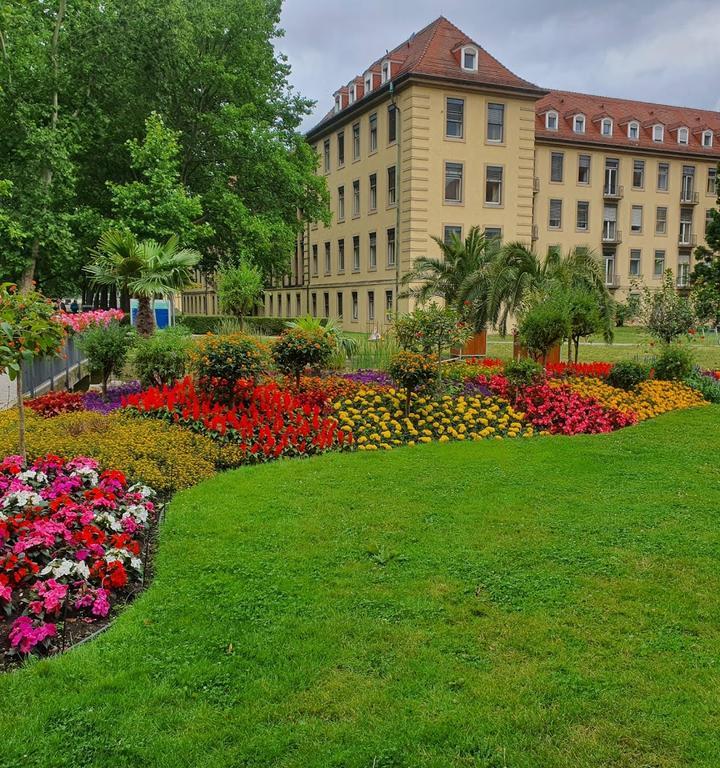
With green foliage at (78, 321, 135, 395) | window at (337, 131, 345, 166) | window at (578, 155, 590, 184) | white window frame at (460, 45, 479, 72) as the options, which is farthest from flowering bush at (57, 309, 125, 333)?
window at (578, 155, 590, 184)

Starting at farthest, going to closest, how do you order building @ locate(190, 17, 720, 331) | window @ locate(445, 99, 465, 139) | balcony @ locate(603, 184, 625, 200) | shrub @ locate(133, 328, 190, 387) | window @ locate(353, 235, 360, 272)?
balcony @ locate(603, 184, 625, 200) → window @ locate(353, 235, 360, 272) → building @ locate(190, 17, 720, 331) → window @ locate(445, 99, 465, 139) → shrub @ locate(133, 328, 190, 387)

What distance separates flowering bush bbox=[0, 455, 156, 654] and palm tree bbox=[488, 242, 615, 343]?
10.6 metres

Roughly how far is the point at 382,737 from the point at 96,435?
4852 millimetres

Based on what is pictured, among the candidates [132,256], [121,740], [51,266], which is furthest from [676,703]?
[51,266]

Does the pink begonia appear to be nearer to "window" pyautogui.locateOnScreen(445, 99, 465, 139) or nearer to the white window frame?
"window" pyautogui.locateOnScreen(445, 99, 465, 139)

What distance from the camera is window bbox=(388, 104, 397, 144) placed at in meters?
30.8

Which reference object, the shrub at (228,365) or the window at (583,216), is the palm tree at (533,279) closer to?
the shrub at (228,365)

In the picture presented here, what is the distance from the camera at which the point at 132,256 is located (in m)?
11.3

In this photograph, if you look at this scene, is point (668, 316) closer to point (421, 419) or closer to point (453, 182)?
point (421, 419)

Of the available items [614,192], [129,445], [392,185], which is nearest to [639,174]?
[614,192]

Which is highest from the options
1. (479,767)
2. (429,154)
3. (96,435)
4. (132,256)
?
(429,154)

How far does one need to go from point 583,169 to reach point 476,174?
1164 centimetres

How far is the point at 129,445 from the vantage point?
20.6 ft

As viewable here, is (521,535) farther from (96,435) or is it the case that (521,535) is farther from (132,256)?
(132,256)
